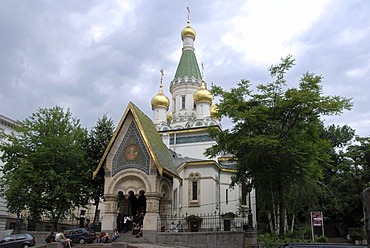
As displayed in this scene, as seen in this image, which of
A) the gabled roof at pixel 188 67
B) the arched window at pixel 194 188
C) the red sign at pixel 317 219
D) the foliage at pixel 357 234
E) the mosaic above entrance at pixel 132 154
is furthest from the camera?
the gabled roof at pixel 188 67

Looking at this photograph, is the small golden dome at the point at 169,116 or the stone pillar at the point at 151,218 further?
the small golden dome at the point at 169,116

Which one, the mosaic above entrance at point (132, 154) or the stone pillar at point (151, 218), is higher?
the mosaic above entrance at point (132, 154)

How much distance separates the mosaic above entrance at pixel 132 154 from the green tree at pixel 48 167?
10.2ft

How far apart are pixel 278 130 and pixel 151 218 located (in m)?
9.45

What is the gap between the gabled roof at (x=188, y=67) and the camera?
4734 cm

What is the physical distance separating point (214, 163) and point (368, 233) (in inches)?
1077

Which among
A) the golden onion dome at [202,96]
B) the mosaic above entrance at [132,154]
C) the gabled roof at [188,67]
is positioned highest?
the gabled roof at [188,67]

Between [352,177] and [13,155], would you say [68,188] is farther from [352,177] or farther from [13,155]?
[352,177]

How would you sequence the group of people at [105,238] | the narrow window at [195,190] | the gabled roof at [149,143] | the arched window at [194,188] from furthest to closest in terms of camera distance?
the narrow window at [195,190] < the arched window at [194,188] < the gabled roof at [149,143] < the group of people at [105,238]

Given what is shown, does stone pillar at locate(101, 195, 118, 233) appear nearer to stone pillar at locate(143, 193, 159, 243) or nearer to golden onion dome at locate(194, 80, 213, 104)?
stone pillar at locate(143, 193, 159, 243)

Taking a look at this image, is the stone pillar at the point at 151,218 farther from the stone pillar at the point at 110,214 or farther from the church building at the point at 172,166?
the stone pillar at the point at 110,214

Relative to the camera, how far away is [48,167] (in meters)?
25.7

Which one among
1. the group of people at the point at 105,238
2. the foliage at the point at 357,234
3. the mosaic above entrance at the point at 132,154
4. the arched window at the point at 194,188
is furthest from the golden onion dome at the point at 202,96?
the group of people at the point at 105,238

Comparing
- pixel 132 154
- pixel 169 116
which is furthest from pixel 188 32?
pixel 132 154
